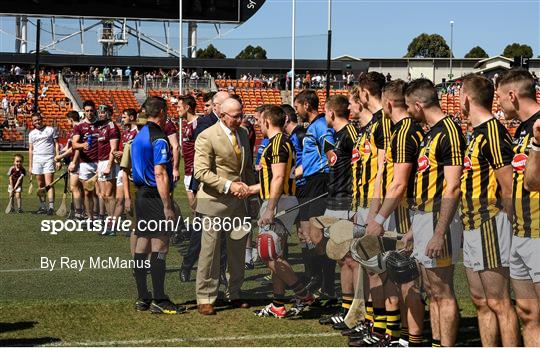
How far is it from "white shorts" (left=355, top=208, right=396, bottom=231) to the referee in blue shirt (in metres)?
1.96

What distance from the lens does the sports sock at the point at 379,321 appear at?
738cm

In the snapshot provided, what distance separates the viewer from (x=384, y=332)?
24.3 feet

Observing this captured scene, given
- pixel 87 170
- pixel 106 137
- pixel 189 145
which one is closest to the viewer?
pixel 189 145

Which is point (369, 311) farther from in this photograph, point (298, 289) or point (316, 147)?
point (316, 147)

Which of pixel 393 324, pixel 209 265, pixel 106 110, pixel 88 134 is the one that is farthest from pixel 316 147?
pixel 88 134

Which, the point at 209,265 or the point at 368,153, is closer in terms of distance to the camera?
the point at 368,153

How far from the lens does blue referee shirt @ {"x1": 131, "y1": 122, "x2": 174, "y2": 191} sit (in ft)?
28.8

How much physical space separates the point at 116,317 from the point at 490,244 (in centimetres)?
384

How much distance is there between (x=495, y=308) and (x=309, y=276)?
3.59m

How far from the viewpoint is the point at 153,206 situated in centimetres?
888

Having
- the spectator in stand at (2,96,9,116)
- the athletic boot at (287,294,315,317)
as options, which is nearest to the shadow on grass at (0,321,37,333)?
the athletic boot at (287,294,315,317)

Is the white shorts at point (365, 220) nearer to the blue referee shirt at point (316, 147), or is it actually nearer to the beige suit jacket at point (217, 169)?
the blue referee shirt at point (316, 147)

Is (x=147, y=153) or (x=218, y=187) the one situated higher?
(x=147, y=153)

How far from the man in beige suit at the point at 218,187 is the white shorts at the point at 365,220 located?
1342mm
